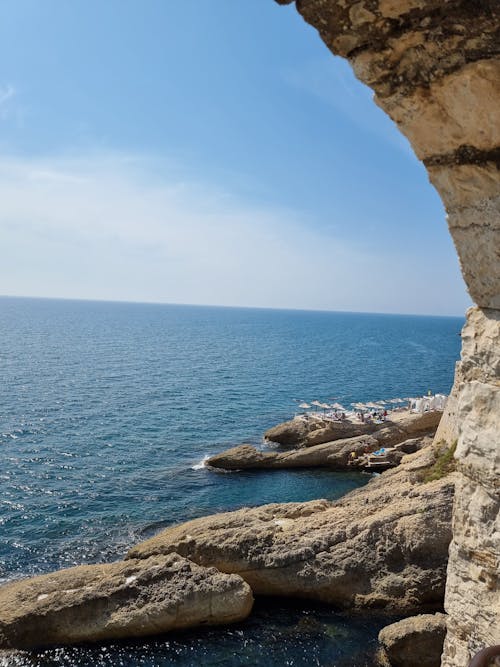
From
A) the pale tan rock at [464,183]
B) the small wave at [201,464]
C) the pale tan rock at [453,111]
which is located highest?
the pale tan rock at [453,111]

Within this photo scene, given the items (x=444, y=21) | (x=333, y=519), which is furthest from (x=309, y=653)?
(x=444, y=21)

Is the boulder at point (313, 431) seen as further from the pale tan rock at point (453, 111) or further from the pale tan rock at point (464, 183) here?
the pale tan rock at point (453, 111)

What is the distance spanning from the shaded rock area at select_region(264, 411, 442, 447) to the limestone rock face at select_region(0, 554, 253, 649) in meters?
22.0

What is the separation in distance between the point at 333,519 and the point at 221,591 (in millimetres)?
5551

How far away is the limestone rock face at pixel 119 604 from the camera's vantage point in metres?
15.5

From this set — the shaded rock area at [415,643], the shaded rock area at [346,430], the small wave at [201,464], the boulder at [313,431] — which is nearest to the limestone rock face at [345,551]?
the shaded rock area at [415,643]

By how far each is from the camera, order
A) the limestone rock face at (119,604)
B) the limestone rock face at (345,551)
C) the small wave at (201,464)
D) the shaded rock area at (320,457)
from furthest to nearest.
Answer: the shaded rock area at (320,457)
the small wave at (201,464)
the limestone rock face at (345,551)
the limestone rock face at (119,604)

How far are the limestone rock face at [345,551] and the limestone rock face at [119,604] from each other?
1.51 metres

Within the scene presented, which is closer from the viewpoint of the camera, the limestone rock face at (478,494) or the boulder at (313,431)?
the limestone rock face at (478,494)

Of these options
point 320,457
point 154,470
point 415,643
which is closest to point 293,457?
point 320,457

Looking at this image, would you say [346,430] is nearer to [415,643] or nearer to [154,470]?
[154,470]

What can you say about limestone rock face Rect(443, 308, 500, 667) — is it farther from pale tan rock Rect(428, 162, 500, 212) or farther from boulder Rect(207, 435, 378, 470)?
boulder Rect(207, 435, 378, 470)

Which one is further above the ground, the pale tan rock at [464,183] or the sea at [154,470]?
the pale tan rock at [464,183]

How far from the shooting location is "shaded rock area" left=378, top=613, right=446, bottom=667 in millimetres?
14039
